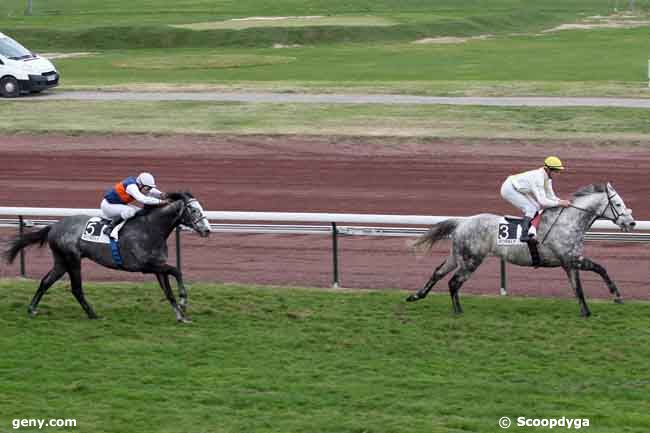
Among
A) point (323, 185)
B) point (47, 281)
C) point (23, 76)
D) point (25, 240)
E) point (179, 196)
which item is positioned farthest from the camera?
point (23, 76)

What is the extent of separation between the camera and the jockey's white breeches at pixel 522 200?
13.5 meters

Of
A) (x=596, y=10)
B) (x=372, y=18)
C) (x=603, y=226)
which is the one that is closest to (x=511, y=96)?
(x=603, y=226)

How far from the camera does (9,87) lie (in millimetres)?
33531

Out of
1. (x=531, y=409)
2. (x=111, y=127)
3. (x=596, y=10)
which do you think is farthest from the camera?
(x=596, y=10)

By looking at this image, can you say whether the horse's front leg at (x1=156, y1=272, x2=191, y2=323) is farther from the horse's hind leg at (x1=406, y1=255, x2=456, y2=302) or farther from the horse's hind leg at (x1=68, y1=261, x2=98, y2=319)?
the horse's hind leg at (x1=406, y1=255, x2=456, y2=302)

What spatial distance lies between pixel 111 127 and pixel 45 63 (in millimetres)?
7766

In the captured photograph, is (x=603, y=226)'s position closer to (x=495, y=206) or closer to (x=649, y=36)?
(x=495, y=206)

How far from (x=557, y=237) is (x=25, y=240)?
5.85 m

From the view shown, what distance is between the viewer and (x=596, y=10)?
7469 centimetres

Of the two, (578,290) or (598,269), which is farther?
(598,269)

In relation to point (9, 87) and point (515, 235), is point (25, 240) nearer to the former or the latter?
point (515, 235)

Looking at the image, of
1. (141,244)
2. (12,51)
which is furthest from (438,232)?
(12,51)

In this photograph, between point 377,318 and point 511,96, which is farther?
point 511,96

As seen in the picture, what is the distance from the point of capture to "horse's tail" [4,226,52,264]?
1355cm
